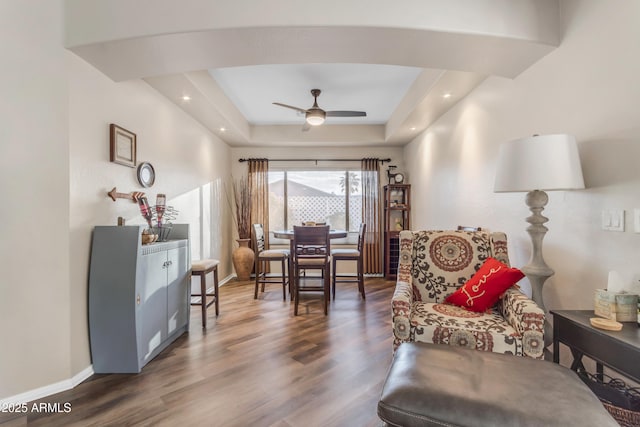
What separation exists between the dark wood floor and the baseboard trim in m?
0.04

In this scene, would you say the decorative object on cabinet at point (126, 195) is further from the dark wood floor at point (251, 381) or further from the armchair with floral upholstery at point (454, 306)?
the armchair with floral upholstery at point (454, 306)

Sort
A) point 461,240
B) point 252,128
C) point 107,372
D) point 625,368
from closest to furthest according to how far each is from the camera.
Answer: point 625,368 → point 107,372 → point 461,240 → point 252,128

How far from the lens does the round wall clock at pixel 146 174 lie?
8.70 feet

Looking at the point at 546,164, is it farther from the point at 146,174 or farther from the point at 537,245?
the point at 146,174

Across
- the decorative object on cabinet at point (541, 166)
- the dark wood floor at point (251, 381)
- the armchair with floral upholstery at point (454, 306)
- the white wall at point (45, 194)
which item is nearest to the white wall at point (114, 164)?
the white wall at point (45, 194)

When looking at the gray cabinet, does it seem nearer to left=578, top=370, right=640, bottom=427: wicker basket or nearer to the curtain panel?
left=578, top=370, right=640, bottom=427: wicker basket

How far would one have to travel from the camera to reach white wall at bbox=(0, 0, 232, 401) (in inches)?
67.3

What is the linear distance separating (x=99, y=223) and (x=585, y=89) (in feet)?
10.6

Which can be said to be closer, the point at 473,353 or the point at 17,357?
the point at 473,353

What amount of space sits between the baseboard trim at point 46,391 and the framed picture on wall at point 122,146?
1.50m

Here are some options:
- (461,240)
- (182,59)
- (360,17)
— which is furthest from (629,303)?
(182,59)

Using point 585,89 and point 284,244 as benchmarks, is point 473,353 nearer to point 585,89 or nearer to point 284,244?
point 585,89

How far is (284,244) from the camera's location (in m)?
5.44

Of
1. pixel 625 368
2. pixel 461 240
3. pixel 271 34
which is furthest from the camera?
pixel 461 240
